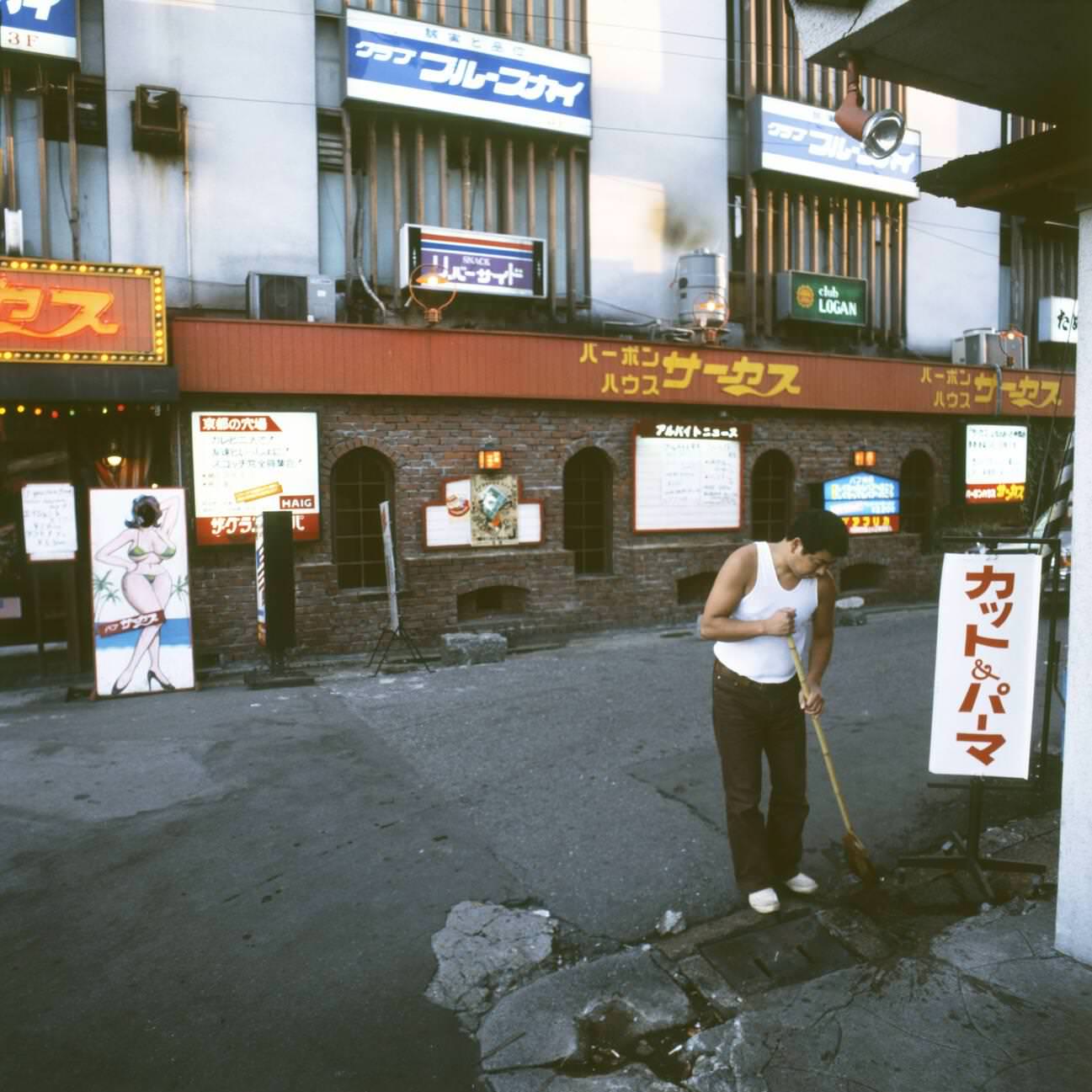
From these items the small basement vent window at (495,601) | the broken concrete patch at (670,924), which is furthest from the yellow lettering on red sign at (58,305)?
the broken concrete patch at (670,924)

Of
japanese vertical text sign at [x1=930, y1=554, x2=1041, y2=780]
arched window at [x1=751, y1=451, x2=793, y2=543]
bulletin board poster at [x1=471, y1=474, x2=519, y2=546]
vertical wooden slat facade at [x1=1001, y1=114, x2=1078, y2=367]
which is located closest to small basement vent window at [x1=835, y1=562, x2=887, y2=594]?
arched window at [x1=751, y1=451, x2=793, y2=543]

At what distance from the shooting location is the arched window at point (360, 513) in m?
12.4

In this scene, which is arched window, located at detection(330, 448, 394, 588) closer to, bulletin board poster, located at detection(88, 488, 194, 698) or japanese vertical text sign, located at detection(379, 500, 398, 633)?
japanese vertical text sign, located at detection(379, 500, 398, 633)

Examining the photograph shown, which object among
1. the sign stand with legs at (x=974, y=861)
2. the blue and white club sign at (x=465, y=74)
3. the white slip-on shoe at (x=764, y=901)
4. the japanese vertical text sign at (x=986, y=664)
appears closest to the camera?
the white slip-on shoe at (x=764, y=901)

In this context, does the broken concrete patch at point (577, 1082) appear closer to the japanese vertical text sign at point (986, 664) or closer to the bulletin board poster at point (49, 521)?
the japanese vertical text sign at point (986, 664)

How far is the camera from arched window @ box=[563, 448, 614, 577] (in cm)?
1402

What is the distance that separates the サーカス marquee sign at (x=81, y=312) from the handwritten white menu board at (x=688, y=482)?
23.4ft

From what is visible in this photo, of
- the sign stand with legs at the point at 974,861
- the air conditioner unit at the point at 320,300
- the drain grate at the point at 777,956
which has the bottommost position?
the drain grate at the point at 777,956

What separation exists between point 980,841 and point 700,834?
1777 mm

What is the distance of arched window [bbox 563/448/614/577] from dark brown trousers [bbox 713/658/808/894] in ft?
30.9

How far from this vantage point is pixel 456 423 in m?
12.6

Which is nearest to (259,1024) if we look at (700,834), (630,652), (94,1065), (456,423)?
(94,1065)

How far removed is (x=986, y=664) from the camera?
187 inches

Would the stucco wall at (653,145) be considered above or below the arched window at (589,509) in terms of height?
above
